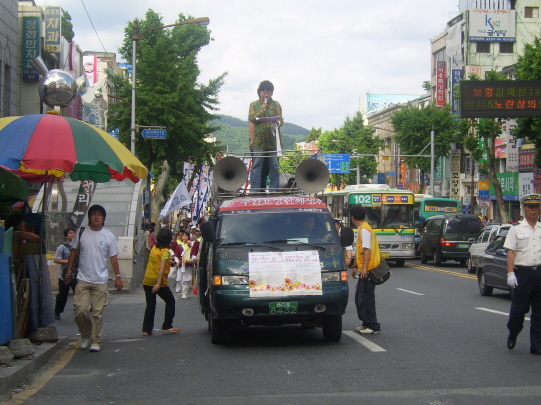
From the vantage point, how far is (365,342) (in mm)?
10102

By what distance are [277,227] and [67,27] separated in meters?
48.5

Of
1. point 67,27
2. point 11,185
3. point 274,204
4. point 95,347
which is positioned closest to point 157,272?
point 95,347

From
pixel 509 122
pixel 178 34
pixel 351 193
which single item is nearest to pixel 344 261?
pixel 351 193

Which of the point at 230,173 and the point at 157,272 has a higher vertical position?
the point at 230,173

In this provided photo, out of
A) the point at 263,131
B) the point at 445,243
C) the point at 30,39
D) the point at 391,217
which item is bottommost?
the point at 445,243

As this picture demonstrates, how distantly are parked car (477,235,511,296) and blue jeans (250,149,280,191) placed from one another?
535 centimetres

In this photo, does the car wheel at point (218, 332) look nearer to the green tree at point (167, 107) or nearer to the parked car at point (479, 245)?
the parked car at point (479, 245)

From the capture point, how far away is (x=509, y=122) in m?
44.8

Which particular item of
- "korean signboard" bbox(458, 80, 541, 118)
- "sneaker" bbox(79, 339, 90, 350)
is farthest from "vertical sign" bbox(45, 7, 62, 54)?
"sneaker" bbox(79, 339, 90, 350)

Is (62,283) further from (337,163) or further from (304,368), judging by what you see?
(337,163)

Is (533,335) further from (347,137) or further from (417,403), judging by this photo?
(347,137)

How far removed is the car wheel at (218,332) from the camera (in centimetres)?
1005

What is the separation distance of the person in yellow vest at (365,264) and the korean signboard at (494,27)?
51.2 metres

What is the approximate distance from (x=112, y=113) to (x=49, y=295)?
26.0 metres
